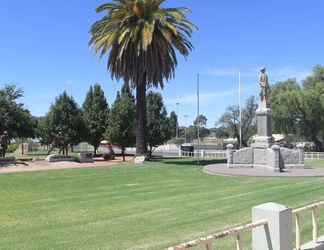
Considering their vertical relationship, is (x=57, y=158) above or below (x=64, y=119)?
below

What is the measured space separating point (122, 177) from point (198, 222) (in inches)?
384

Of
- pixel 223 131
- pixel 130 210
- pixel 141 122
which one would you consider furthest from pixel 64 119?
pixel 223 131

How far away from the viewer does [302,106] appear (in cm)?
4588

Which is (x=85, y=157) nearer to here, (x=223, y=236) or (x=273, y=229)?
(x=273, y=229)

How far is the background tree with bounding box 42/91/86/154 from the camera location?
1564 inches

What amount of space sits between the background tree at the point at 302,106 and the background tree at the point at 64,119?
26636 millimetres

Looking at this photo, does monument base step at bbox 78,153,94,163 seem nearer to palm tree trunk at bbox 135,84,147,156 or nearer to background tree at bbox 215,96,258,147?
palm tree trunk at bbox 135,84,147,156

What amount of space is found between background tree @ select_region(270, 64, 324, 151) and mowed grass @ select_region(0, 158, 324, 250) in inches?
1323

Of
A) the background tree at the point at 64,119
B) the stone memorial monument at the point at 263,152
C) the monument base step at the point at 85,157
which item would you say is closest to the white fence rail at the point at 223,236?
the stone memorial monument at the point at 263,152

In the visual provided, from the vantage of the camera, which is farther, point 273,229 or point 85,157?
point 85,157

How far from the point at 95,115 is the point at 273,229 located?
40.4 m

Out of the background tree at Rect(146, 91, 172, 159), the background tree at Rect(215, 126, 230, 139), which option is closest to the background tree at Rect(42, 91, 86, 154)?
the background tree at Rect(146, 91, 172, 159)

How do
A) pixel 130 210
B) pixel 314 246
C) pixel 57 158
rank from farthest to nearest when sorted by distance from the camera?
pixel 57 158 → pixel 130 210 → pixel 314 246

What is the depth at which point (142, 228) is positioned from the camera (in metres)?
7.37
